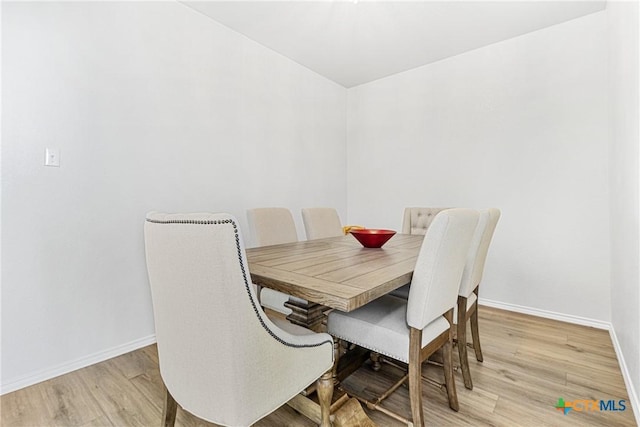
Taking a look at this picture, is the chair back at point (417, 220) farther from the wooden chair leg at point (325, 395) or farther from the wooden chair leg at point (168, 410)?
the wooden chair leg at point (168, 410)

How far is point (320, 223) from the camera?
250 centimetres

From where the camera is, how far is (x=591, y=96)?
2.50 m

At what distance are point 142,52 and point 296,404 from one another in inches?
94.5

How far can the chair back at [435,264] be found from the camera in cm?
112

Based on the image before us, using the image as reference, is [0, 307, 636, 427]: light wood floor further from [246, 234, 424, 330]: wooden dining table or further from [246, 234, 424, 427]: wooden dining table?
[246, 234, 424, 330]: wooden dining table

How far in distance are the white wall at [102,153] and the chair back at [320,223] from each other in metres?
0.75

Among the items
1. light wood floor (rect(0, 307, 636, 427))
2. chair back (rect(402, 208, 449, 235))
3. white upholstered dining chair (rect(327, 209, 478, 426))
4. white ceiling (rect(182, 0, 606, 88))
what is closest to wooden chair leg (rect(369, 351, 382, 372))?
light wood floor (rect(0, 307, 636, 427))

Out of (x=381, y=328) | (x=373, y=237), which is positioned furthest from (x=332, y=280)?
(x=373, y=237)

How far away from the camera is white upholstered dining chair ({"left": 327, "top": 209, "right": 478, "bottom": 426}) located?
44.8 inches

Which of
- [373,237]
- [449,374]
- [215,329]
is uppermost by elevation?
[373,237]

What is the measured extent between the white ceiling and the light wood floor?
2.55 meters

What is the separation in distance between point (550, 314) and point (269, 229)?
252cm

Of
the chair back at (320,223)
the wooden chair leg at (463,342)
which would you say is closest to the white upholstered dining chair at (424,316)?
the wooden chair leg at (463,342)

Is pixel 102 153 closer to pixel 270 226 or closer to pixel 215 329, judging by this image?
pixel 270 226
